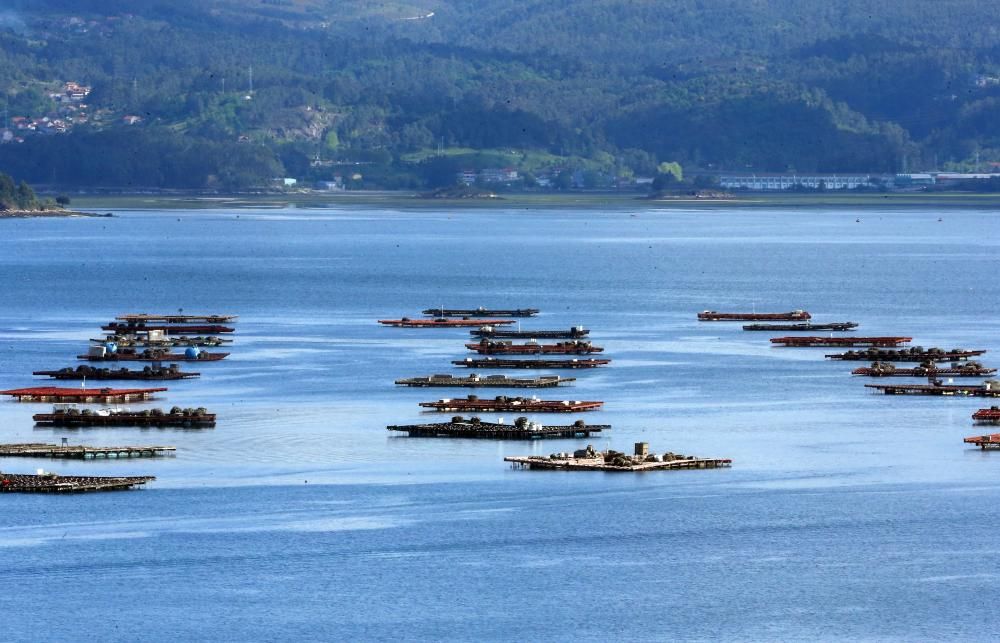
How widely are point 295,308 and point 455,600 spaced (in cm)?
7922

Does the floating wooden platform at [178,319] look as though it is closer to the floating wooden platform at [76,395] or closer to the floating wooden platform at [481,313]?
the floating wooden platform at [481,313]

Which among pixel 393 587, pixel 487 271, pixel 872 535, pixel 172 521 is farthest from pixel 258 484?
pixel 487 271

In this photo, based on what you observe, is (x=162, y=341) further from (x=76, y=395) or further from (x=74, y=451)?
(x=74, y=451)

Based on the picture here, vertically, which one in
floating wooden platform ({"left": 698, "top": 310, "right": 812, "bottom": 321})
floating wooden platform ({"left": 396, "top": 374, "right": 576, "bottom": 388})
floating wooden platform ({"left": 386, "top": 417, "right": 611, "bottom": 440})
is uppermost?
floating wooden platform ({"left": 698, "top": 310, "right": 812, "bottom": 321})

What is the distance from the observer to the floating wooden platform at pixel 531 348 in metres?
100

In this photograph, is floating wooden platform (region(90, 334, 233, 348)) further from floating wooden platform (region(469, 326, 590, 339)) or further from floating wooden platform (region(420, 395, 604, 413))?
floating wooden platform (region(420, 395, 604, 413))

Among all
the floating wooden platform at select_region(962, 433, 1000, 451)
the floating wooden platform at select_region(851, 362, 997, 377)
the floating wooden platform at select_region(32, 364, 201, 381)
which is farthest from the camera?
the floating wooden platform at select_region(851, 362, 997, 377)

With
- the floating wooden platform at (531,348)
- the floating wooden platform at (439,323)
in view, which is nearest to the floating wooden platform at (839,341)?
the floating wooden platform at (531,348)

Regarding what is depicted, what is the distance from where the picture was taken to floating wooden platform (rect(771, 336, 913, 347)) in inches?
4085

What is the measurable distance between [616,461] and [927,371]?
27.8 meters

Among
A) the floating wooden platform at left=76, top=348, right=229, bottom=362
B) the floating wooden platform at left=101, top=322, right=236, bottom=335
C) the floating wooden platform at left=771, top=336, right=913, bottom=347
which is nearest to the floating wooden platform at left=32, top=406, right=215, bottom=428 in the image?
the floating wooden platform at left=76, top=348, right=229, bottom=362

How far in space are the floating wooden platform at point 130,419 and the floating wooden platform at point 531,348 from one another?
24.9 metres

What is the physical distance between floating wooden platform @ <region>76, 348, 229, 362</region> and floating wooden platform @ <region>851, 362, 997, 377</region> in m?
26.7

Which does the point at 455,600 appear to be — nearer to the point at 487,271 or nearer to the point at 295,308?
the point at 295,308
